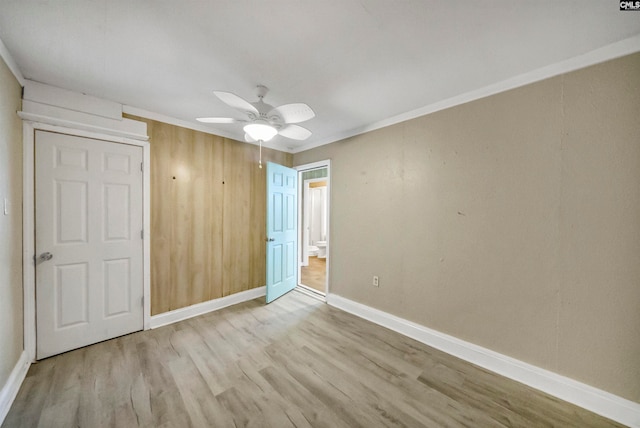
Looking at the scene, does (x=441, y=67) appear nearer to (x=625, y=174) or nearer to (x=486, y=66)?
(x=486, y=66)

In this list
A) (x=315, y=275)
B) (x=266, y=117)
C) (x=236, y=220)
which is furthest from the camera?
(x=315, y=275)

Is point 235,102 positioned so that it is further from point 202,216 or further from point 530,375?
point 530,375

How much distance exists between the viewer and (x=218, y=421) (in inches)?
56.4

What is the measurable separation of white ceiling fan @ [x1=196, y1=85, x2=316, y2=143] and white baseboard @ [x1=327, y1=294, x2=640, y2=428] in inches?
92.0

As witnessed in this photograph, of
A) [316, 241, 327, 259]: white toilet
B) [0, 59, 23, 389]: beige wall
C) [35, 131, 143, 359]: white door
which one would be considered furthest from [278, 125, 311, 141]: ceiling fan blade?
[316, 241, 327, 259]: white toilet

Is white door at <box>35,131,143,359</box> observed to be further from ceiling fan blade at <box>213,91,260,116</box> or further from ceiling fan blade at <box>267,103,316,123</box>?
ceiling fan blade at <box>267,103,316,123</box>

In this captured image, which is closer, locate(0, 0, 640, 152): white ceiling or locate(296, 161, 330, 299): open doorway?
locate(0, 0, 640, 152): white ceiling

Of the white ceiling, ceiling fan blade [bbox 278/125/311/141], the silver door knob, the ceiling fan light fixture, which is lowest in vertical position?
the silver door knob

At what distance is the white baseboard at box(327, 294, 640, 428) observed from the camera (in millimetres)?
1466

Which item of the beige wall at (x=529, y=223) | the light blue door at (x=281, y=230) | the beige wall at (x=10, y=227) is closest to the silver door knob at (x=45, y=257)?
the beige wall at (x=10, y=227)

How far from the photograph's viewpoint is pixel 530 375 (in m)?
1.75

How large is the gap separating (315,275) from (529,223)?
3.70 metres

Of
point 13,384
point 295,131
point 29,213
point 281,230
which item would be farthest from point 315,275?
point 29,213

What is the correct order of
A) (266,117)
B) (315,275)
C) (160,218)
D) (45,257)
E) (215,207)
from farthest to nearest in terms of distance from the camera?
(315,275), (215,207), (160,218), (45,257), (266,117)
